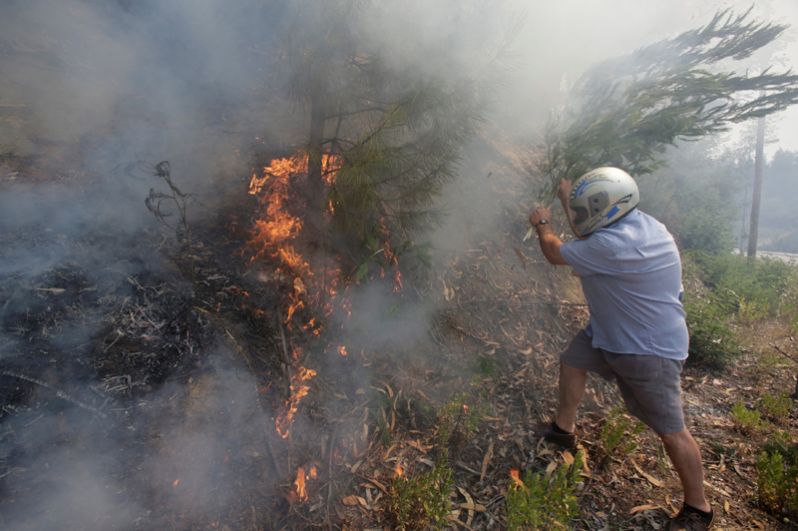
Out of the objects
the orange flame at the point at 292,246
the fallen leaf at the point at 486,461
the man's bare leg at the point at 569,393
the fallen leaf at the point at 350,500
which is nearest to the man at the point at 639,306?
the man's bare leg at the point at 569,393

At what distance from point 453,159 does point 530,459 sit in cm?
234

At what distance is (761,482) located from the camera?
2.42m

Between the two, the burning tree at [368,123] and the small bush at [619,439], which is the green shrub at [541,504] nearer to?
the small bush at [619,439]

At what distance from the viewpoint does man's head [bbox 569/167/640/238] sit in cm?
245

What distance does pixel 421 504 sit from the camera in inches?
87.5

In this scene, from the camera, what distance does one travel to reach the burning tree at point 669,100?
4070mm

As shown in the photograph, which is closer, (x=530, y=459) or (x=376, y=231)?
(x=530, y=459)

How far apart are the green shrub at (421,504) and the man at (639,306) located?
125 cm

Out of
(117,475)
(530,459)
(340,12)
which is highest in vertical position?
(340,12)

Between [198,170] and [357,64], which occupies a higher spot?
[357,64]

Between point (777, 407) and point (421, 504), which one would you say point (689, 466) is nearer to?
point (421, 504)

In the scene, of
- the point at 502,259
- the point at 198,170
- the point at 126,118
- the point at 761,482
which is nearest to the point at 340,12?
the point at 198,170

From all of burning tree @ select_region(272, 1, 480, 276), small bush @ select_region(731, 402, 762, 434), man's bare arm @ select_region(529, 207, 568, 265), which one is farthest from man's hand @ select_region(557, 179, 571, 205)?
small bush @ select_region(731, 402, 762, 434)

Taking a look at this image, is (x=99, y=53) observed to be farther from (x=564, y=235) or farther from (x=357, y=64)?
(x=564, y=235)
